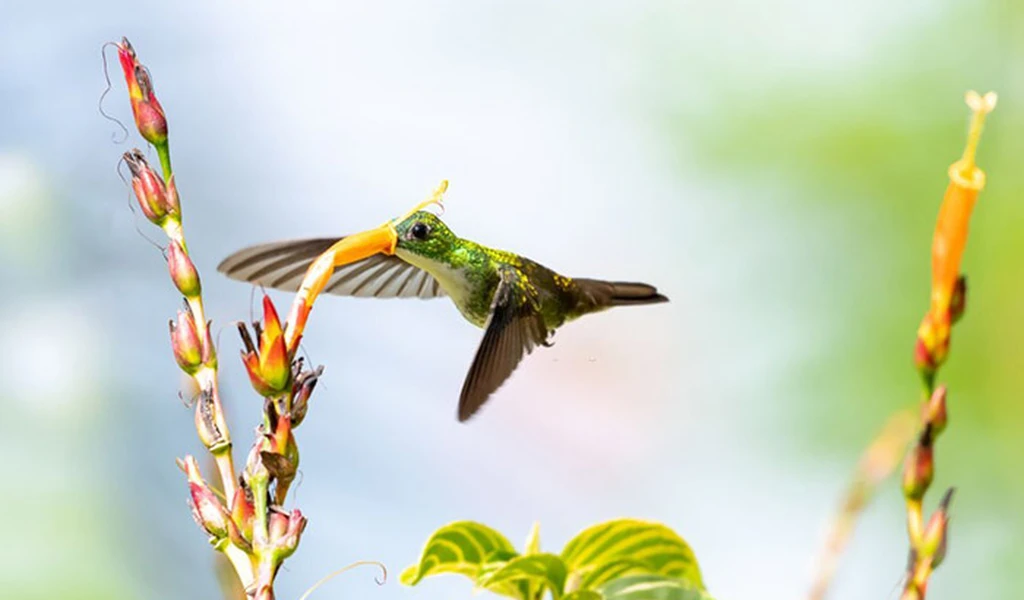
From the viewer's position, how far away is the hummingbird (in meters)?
0.96

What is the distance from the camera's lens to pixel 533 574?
708 mm

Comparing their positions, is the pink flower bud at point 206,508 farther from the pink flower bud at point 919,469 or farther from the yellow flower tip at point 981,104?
the yellow flower tip at point 981,104

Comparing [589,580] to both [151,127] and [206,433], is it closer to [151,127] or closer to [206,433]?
[206,433]

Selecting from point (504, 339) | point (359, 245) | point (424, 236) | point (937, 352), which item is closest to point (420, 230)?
point (424, 236)

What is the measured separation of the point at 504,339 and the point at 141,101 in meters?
0.49

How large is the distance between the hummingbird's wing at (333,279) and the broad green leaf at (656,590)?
45 centimetres

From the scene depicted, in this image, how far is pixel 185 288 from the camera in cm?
67

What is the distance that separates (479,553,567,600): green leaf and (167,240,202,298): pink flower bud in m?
0.24

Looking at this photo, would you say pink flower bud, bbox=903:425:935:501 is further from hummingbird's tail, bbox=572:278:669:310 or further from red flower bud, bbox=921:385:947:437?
hummingbird's tail, bbox=572:278:669:310

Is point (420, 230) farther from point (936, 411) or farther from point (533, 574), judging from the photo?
point (936, 411)

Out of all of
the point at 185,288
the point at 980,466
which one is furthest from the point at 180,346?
the point at 980,466

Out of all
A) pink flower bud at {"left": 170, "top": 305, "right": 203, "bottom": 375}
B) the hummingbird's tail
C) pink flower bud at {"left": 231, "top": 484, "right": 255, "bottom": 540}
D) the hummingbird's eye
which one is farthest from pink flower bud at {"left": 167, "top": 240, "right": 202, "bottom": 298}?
the hummingbird's tail

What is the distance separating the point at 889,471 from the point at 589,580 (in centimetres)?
22

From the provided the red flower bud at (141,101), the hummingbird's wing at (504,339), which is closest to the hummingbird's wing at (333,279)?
the hummingbird's wing at (504,339)
